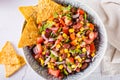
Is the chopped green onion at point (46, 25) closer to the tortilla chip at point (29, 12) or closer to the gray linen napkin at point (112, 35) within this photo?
the tortilla chip at point (29, 12)

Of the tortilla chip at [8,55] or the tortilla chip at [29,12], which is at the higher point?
the tortilla chip at [29,12]

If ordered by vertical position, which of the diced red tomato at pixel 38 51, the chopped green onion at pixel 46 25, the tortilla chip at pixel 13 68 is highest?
the chopped green onion at pixel 46 25

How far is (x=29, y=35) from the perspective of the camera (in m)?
1.02

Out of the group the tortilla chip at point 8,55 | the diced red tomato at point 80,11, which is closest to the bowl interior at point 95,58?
the diced red tomato at point 80,11

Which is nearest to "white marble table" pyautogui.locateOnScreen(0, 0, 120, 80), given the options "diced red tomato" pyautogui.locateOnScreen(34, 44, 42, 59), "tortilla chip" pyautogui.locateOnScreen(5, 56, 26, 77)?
"tortilla chip" pyautogui.locateOnScreen(5, 56, 26, 77)

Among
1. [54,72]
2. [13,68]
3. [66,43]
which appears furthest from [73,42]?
[13,68]

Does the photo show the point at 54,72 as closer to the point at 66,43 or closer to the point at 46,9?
the point at 66,43

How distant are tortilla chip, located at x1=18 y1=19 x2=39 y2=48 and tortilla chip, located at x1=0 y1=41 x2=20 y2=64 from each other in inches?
5.7

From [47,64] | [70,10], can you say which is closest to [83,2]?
[70,10]

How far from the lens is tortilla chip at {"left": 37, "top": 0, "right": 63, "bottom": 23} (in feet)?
3.36

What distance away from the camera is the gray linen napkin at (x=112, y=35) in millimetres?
1065

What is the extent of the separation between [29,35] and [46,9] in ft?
0.41

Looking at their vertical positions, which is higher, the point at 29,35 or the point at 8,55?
the point at 29,35

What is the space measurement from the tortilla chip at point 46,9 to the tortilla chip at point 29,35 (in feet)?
0.13
